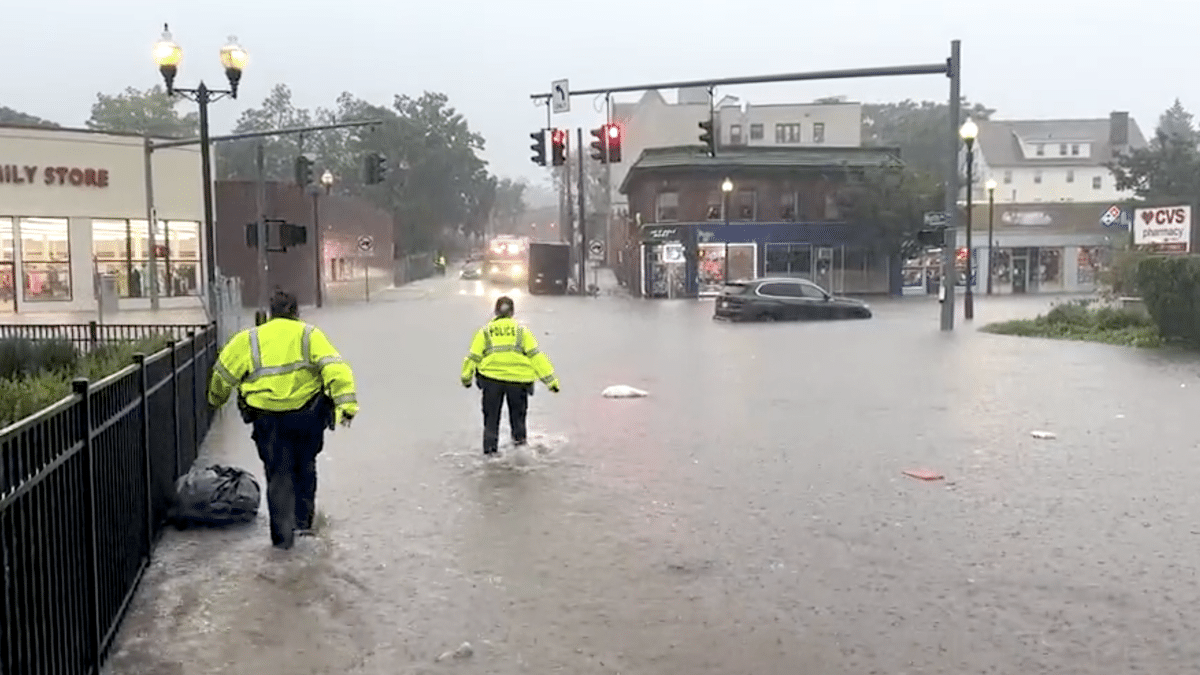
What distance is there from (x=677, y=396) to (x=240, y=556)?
9133mm

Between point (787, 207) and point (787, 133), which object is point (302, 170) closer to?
point (787, 207)

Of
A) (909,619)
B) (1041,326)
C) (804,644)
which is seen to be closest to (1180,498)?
(909,619)

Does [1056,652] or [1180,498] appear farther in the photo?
[1180,498]

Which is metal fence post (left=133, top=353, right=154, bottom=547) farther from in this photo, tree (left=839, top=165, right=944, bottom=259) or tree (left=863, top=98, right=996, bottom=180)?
tree (left=863, top=98, right=996, bottom=180)

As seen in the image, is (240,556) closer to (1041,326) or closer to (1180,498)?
(1180,498)

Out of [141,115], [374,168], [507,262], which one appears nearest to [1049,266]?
[507,262]

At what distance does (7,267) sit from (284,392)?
36069 millimetres

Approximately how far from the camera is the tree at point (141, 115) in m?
112

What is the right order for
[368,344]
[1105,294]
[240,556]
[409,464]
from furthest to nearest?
[1105,294] < [368,344] < [409,464] < [240,556]

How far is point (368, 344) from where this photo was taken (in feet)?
84.5

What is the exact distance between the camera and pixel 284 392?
7.31 m

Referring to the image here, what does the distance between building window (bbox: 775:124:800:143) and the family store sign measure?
171 feet

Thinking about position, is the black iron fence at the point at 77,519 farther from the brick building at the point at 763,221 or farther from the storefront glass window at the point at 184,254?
the brick building at the point at 763,221

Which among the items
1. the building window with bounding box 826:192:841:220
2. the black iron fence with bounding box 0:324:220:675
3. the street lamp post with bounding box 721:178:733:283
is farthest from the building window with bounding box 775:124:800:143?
the black iron fence with bounding box 0:324:220:675
